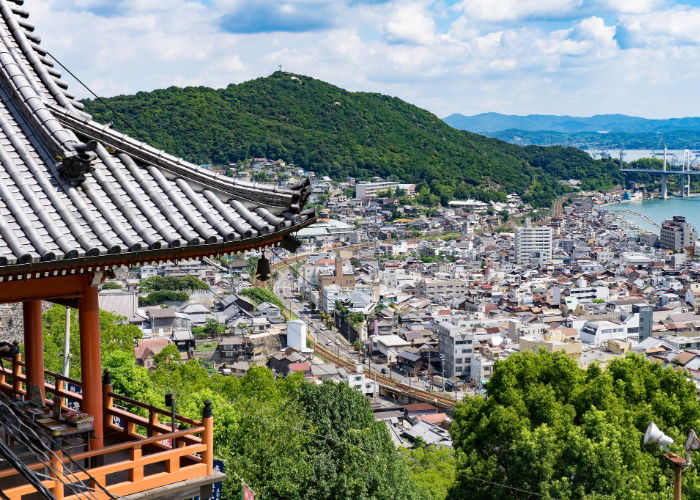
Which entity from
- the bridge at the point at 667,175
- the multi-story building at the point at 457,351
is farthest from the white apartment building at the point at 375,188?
the multi-story building at the point at 457,351

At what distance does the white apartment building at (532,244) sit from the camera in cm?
5800

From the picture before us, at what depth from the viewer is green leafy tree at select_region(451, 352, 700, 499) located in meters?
9.27

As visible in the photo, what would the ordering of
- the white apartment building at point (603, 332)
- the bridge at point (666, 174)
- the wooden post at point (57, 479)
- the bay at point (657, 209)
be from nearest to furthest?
the wooden post at point (57, 479), the white apartment building at point (603, 332), the bay at point (657, 209), the bridge at point (666, 174)

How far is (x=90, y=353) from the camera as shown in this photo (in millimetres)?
3428

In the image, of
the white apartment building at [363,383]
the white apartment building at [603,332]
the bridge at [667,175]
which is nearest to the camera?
the white apartment building at [363,383]

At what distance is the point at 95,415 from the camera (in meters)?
3.47

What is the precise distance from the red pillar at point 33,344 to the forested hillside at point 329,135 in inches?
2515

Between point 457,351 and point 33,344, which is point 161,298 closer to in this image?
point 457,351

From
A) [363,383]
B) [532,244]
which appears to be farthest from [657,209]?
[363,383]

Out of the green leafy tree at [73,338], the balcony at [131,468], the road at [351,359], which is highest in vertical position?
the balcony at [131,468]

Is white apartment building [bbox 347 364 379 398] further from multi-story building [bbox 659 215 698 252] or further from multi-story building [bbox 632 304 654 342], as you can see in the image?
multi-story building [bbox 659 215 698 252]

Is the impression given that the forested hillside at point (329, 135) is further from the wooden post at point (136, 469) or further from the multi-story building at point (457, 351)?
the wooden post at point (136, 469)

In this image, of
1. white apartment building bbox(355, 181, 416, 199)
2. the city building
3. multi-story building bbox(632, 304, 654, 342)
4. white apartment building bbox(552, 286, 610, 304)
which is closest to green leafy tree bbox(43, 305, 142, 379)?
the city building

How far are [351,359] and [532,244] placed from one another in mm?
28412
